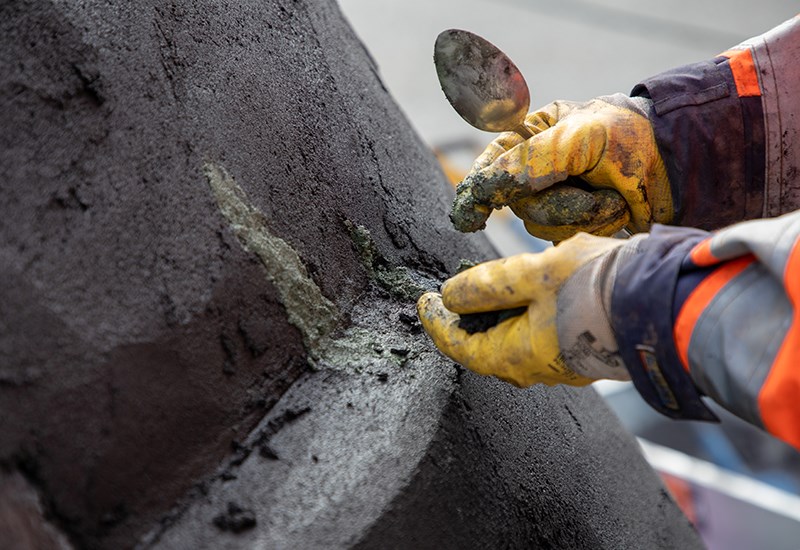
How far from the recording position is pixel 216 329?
1094 mm

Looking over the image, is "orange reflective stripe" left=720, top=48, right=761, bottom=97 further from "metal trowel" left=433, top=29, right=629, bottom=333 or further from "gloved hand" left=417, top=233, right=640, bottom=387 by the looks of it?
"gloved hand" left=417, top=233, right=640, bottom=387

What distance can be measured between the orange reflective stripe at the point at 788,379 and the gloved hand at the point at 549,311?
24 cm

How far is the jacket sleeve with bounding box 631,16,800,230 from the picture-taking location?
5.15 feet

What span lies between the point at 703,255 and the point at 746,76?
2.44ft

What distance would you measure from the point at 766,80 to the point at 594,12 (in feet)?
14.1

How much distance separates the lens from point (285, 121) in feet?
4.33

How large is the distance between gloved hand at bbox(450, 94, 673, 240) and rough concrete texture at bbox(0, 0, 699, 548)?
21 centimetres

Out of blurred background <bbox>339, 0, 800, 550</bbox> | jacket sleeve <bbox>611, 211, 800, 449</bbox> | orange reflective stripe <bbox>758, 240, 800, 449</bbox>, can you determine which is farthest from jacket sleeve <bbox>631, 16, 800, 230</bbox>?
blurred background <bbox>339, 0, 800, 550</bbox>

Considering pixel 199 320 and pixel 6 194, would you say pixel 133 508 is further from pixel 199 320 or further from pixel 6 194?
pixel 6 194

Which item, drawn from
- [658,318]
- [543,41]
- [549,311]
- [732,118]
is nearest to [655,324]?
[658,318]

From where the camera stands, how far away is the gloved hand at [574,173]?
144 centimetres

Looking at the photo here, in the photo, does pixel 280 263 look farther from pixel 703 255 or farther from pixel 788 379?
pixel 788 379

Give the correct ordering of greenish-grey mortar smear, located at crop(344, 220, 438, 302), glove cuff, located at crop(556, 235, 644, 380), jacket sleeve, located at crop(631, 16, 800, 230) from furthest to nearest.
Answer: jacket sleeve, located at crop(631, 16, 800, 230)
greenish-grey mortar smear, located at crop(344, 220, 438, 302)
glove cuff, located at crop(556, 235, 644, 380)

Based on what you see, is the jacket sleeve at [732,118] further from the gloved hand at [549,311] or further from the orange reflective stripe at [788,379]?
the orange reflective stripe at [788,379]
